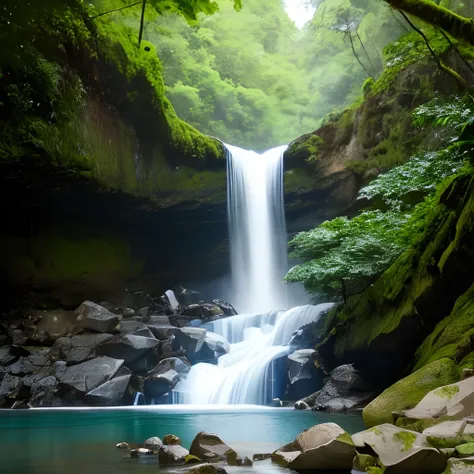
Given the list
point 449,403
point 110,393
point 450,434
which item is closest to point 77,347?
point 110,393

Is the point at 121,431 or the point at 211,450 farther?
the point at 121,431

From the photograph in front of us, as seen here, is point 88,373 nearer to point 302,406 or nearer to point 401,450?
point 302,406

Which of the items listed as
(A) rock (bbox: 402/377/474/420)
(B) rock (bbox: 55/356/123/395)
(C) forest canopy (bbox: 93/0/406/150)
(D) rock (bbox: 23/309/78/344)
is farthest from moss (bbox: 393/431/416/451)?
(C) forest canopy (bbox: 93/0/406/150)

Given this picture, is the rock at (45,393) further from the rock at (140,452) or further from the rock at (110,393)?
the rock at (140,452)

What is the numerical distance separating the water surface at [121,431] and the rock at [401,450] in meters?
0.85

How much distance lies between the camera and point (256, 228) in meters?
Answer: 20.8

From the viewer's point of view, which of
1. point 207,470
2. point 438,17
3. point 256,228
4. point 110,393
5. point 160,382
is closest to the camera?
point 207,470

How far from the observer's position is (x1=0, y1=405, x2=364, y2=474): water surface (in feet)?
15.9

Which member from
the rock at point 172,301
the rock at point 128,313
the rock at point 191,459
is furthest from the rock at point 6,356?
the rock at point 191,459

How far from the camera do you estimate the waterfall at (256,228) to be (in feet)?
65.2

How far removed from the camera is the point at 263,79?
3186cm

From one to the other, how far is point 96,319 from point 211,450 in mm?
10185

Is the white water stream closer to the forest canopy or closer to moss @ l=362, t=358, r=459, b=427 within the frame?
moss @ l=362, t=358, r=459, b=427

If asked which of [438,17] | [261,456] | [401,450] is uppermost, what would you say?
[438,17]
